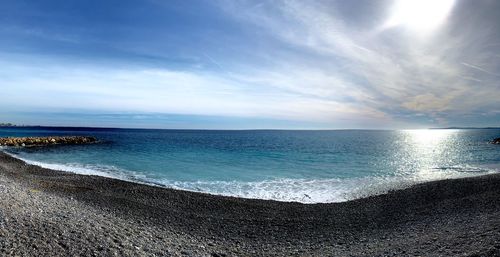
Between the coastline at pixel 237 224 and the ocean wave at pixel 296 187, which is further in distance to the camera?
the ocean wave at pixel 296 187

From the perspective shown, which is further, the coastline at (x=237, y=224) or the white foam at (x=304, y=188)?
the white foam at (x=304, y=188)

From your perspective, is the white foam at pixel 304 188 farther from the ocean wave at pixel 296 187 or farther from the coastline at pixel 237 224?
the coastline at pixel 237 224

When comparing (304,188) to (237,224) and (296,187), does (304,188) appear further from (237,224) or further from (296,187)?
(237,224)

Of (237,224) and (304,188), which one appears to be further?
(304,188)

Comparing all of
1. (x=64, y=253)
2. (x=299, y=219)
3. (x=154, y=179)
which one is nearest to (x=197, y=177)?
(x=154, y=179)

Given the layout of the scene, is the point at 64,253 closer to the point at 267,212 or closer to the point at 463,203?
the point at 267,212

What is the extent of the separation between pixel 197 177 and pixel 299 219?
1462 cm

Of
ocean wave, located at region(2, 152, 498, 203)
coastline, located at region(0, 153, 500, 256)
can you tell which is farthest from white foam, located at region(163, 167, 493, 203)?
coastline, located at region(0, 153, 500, 256)

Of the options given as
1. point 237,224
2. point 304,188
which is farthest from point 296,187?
point 237,224

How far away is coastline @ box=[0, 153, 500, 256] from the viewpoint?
987 centimetres

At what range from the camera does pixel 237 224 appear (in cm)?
1423

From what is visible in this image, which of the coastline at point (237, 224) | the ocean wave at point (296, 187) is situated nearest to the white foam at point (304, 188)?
the ocean wave at point (296, 187)

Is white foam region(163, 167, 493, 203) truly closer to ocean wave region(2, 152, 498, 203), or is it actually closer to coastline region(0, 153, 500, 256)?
ocean wave region(2, 152, 498, 203)

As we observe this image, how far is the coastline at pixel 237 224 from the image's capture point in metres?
9.87
